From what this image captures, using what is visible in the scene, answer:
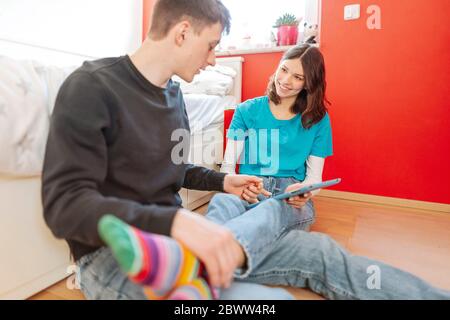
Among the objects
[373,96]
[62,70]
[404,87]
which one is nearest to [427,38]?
[404,87]

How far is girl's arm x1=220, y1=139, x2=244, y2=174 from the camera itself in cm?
127

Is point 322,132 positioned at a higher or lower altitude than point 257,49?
lower

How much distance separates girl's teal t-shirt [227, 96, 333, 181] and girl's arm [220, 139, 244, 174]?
0.02 meters

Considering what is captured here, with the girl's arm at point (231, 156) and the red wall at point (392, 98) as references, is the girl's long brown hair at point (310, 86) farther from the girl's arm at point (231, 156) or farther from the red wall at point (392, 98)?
the red wall at point (392, 98)

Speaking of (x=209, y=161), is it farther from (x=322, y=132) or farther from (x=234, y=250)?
(x=234, y=250)

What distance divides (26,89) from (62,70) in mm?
135

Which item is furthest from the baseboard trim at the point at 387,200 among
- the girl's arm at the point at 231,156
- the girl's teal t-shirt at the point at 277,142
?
the girl's arm at the point at 231,156

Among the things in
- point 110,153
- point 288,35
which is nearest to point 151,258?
point 110,153

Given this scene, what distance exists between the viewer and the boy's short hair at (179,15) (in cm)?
71

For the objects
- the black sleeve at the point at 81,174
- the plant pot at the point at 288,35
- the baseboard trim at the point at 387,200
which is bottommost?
the baseboard trim at the point at 387,200

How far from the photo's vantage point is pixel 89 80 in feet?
1.90

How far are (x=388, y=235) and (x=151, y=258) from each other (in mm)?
1128

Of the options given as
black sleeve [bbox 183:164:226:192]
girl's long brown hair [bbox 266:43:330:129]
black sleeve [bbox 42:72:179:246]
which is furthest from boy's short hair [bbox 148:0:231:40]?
girl's long brown hair [bbox 266:43:330:129]

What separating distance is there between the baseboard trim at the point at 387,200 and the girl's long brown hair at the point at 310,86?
73cm
